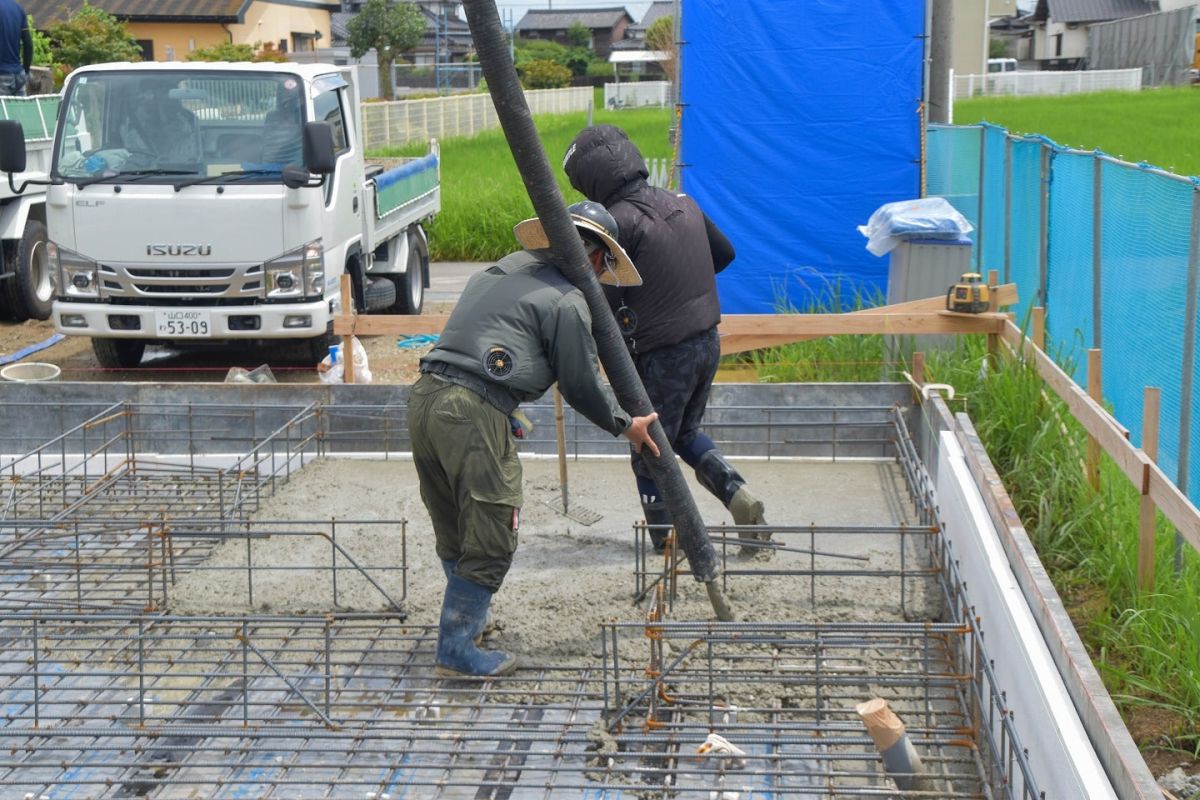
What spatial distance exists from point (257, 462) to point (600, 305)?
2693mm

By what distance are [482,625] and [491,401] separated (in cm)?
82

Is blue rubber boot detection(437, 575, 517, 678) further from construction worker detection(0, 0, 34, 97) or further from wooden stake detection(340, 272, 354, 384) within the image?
construction worker detection(0, 0, 34, 97)

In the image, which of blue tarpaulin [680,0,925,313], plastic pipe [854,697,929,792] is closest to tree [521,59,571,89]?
blue tarpaulin [680,0,925,313]

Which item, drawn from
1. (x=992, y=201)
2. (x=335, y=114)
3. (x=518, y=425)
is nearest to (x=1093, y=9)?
(x=992, y=201)

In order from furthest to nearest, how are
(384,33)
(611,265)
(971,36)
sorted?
(971,36) < (384,33) < (611,265)

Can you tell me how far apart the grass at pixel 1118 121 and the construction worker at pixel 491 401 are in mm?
12569

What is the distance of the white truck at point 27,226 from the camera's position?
43.2 ft

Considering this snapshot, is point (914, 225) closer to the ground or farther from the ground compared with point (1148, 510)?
farther from the ground

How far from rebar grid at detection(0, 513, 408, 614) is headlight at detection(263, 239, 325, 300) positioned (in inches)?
153

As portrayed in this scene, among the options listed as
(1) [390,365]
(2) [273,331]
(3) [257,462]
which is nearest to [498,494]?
(3) [257,462]

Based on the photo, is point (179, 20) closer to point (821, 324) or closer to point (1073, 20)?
point (821, 324)

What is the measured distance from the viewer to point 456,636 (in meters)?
5.00

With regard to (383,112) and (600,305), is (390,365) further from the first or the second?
(383,112)

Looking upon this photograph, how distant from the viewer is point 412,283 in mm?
13953
